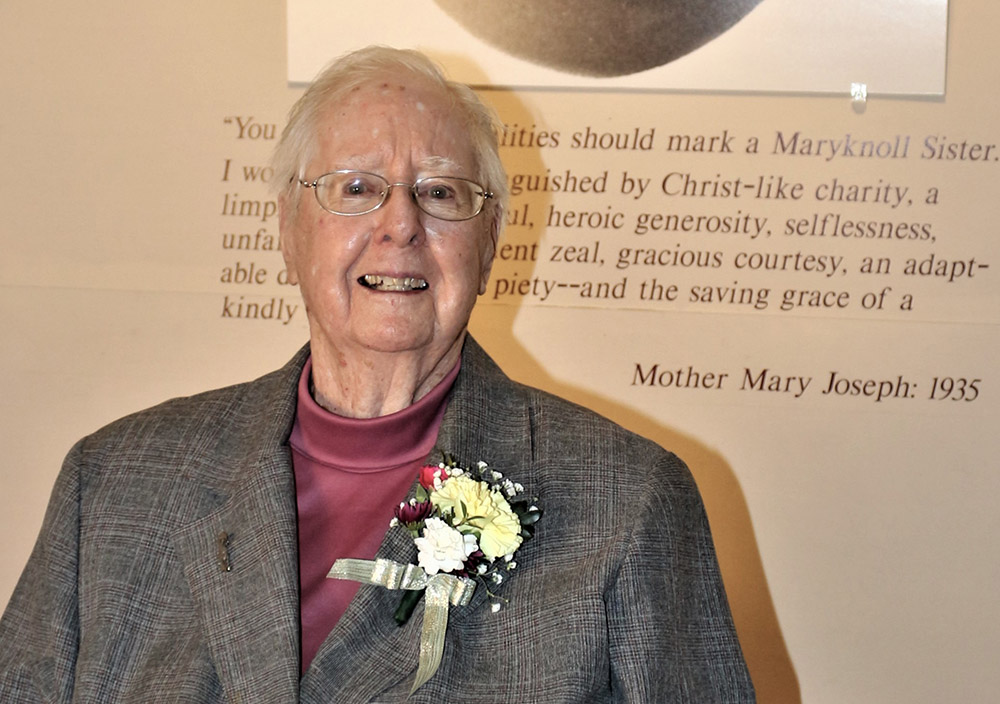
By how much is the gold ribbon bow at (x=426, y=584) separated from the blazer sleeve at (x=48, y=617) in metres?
0.49

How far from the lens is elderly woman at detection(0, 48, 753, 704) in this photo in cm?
196

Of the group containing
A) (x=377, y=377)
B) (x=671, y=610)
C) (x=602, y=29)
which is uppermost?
(x=602, y=29)

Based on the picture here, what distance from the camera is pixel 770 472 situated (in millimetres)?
3277

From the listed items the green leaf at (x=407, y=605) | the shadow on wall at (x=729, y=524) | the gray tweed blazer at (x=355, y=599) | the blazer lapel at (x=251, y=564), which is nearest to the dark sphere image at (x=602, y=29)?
the shadow on wall at (x=729, y=524)

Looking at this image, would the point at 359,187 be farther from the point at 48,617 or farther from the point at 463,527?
the point at 48,617

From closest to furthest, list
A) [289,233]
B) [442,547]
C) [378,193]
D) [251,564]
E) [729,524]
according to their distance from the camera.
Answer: [442,547] < [251,564] < [378,193] < [289,233] < [729,524]

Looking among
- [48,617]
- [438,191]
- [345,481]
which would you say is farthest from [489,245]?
[48,617]

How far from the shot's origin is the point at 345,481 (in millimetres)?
2207

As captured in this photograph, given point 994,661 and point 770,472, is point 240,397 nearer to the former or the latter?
point 770,472

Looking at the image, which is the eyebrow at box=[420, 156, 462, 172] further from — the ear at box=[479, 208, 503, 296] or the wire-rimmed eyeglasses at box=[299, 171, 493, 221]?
the ear at box=[479, 208, 503, 296]

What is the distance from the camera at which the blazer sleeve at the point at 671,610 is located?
1938mm

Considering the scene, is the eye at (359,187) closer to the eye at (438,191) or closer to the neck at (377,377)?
the eye at (438,191)

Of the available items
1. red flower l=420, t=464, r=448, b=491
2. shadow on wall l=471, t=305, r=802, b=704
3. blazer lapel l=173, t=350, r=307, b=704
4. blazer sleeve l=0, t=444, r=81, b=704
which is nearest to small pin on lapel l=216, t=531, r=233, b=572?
blazer lapel l=173, t=350, r=307, b=704

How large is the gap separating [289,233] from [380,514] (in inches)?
22.1
